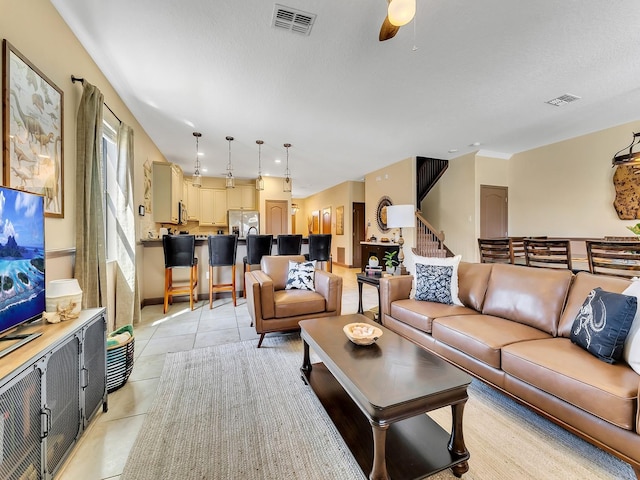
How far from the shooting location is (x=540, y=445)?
1417 mm

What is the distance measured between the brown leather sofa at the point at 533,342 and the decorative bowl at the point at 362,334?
72 cm

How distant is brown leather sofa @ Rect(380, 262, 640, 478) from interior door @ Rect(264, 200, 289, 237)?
5483 mm

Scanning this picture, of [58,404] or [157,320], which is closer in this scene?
[58,404]

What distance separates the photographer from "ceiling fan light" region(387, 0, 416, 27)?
129 cm

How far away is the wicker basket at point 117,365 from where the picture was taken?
1.89m

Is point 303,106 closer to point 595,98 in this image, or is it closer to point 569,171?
point 595,98

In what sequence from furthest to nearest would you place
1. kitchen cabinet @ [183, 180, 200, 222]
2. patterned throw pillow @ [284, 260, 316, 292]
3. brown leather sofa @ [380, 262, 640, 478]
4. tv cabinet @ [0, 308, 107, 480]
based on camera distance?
kitchen cabinet @ [183, 180, 200, 222]
patterned throw pillow @ [284, 260, 316, 292]
brown leather sofa @ [380, 262, 640, 478]
tv cabinet @ [0, 308, 107, 480]

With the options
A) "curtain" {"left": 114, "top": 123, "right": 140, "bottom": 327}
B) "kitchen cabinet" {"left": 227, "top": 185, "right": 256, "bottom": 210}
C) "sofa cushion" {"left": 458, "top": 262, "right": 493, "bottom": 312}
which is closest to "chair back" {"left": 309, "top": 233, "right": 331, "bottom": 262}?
"sofa cushion" {"left": 458, "top": 262, "right": 493, "bottom": 312}

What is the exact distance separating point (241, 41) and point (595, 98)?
433 cm

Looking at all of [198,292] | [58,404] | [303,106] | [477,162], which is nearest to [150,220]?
[198,292]

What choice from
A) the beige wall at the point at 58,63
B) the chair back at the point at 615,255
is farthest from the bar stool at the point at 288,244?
the chair back at the point at 615,255

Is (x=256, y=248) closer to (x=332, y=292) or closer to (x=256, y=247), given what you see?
(x=256, y=247)

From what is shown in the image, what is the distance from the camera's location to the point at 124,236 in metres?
3.03

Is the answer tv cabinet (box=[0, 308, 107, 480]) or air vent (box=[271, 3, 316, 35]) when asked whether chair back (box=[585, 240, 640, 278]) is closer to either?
air vent (box=[271, 3, 316, 35])
